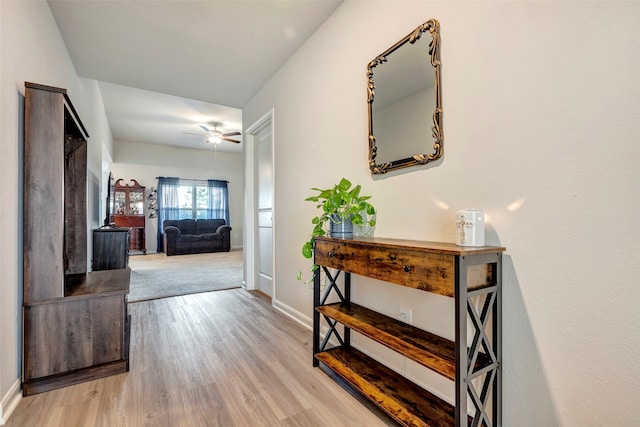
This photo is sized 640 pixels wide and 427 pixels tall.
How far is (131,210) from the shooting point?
26.5 feet

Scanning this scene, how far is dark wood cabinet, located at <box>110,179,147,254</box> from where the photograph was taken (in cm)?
786

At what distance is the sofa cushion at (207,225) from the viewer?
8.65 metres

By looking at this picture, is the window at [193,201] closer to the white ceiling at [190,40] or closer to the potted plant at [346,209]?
the white ceiling at [190,40]

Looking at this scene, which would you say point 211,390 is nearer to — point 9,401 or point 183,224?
point 9,401

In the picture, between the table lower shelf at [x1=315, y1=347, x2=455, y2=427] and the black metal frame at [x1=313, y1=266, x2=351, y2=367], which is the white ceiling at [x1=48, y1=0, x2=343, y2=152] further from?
the table lower shelf at [x1=315, y1=347, x2=455, y2=427]

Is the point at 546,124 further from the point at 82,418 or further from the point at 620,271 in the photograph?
the point at 82,418

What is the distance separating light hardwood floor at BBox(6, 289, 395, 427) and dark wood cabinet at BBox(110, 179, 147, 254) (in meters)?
6.15

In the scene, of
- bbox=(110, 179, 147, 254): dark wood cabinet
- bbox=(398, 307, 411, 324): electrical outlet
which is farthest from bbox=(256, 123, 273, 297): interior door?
bbox=(110, 179, 147, 254): dark wood cabinet

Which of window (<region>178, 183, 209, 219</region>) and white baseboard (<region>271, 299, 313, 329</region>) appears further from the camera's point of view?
window (<region>178, 183, 209, 219</region>)

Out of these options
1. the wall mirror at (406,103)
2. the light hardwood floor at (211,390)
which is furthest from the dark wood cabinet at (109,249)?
the wall mirror at (406,103)

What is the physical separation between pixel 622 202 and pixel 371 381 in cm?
141

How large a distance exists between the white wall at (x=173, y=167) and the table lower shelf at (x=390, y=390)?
8.13 meters

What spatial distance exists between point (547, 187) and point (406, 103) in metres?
0.88

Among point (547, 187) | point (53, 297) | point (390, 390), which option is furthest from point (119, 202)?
point (547, 187)
